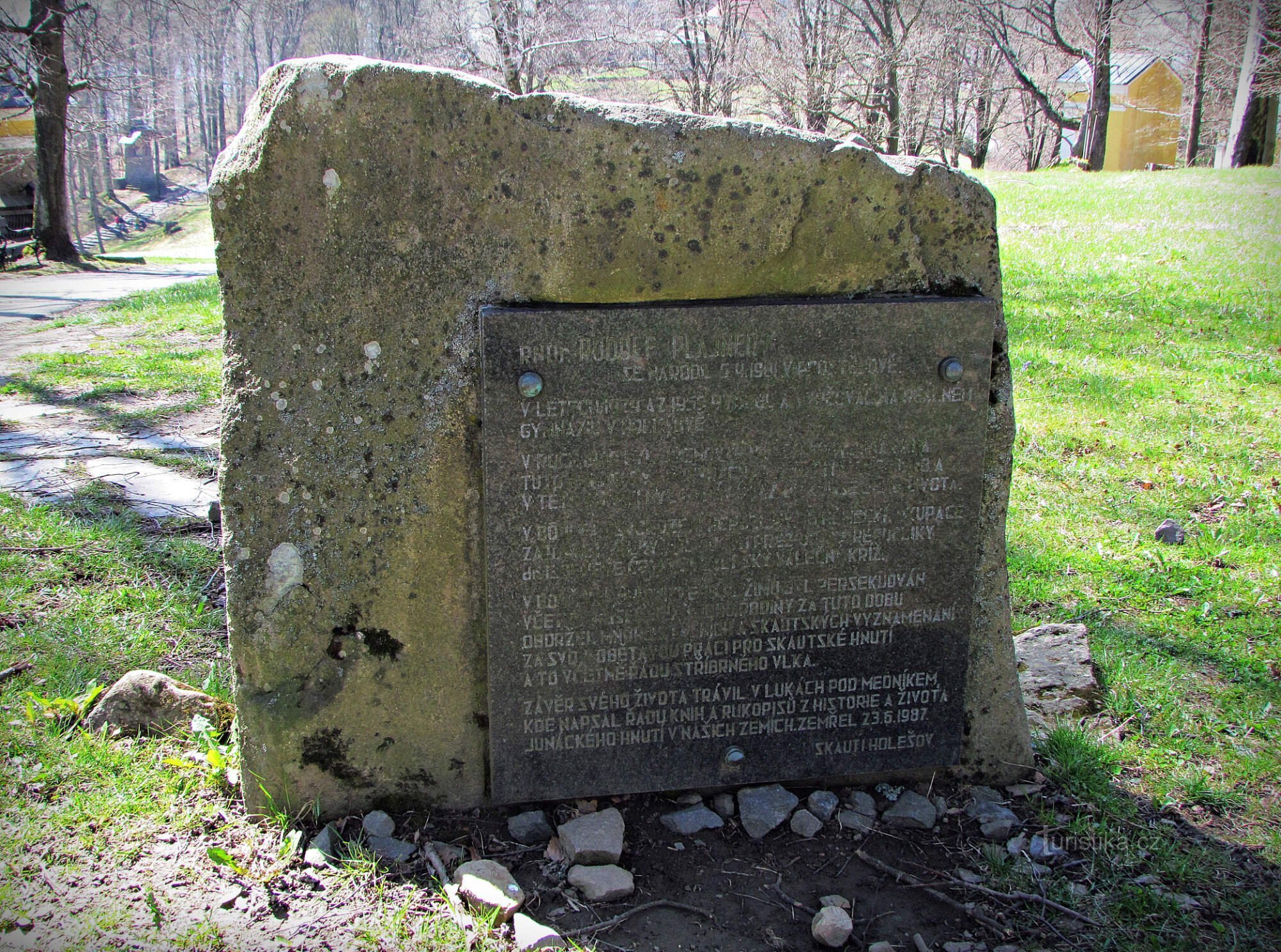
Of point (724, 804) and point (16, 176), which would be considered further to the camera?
point (16, 176)

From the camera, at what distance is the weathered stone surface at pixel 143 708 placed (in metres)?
2.62

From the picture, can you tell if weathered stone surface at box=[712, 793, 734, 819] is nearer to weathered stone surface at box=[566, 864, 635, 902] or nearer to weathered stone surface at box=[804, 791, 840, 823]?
weathered stone surface at box=[804, 791, 840, 823]

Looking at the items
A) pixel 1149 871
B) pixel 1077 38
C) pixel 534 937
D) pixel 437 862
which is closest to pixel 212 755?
pixel 437 862

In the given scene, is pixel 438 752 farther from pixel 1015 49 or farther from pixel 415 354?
pixel 1015 49

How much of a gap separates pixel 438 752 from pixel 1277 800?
2.36 metres

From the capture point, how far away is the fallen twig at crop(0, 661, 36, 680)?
112 inches

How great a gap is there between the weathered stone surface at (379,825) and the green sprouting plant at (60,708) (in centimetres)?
99

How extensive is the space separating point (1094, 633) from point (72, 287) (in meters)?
14.0

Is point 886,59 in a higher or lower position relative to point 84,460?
higher

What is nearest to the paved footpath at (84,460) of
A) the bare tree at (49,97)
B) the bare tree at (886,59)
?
the bare tree at (49,97)

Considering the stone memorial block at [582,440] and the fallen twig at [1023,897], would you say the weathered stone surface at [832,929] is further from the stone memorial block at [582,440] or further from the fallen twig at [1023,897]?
the stone memorial block at [582,440]

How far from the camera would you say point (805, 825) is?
7.99 feet

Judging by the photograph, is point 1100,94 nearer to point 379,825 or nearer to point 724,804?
point 724,804

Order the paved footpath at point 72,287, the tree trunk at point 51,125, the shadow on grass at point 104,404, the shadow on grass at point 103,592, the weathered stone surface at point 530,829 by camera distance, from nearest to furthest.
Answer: the weathered stone surface at point 530,829 → the shadow on grass at point 103,592 → the shadow on grass at point 104,404 → the paved footpath at point 72,287 → the tree trunk at point 51,125
